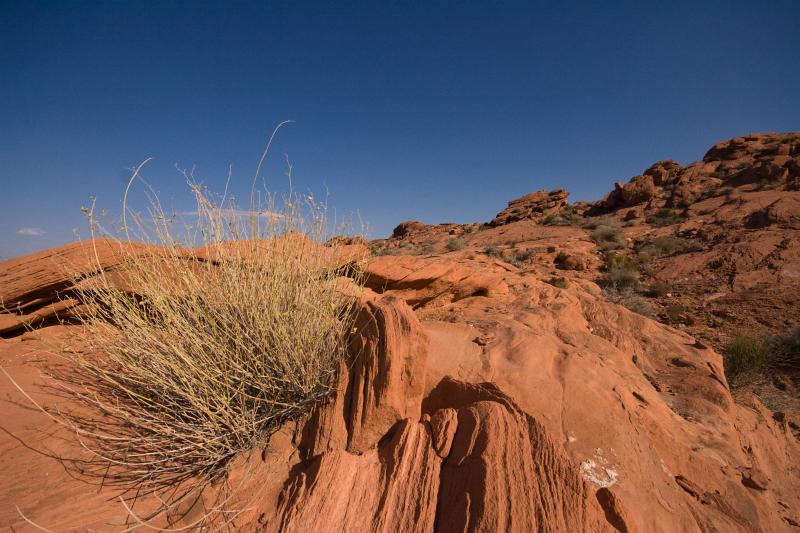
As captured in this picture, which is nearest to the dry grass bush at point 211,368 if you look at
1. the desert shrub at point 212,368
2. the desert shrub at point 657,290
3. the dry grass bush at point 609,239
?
the desert shrub at point 212,368

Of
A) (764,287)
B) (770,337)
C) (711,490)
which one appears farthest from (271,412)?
(764,287)

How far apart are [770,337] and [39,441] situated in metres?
8.99

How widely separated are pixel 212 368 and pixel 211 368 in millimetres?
11

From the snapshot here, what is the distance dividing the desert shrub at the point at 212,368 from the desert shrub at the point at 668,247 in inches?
494

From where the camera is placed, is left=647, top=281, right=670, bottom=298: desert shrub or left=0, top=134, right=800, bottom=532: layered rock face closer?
left=0, top=134, right=800, bottom=532: layered rock face

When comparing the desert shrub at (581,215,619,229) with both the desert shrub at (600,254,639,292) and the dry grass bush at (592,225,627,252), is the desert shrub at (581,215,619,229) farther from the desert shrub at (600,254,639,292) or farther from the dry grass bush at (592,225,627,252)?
A: the desert shrub at (600,254,639,292)

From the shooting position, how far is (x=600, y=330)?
14.3 feet

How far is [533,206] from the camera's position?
89.0 ft

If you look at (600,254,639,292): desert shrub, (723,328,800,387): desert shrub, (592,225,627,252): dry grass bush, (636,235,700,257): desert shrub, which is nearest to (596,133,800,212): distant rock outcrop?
(592,225,627,252): dry grass bush

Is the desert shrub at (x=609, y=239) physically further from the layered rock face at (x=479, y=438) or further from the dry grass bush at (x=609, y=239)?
the layered rock face at (x=479, y=438)

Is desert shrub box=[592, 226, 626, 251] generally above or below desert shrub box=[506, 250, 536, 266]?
above

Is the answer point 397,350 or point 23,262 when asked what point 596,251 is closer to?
point 397,350

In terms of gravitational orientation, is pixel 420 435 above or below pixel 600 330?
above

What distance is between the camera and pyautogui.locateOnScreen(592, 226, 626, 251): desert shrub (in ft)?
41.7
